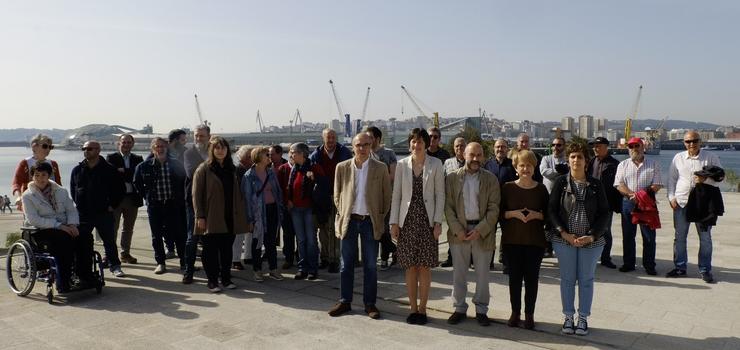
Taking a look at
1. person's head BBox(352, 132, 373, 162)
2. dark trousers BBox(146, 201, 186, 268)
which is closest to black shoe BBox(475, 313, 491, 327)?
person's head BBox(352, 132, 373, 162)

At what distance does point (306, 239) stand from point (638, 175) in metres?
3.84

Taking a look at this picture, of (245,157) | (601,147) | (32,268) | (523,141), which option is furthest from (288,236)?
(601,147)

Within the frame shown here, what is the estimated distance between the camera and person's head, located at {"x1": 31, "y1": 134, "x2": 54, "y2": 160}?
5.36m

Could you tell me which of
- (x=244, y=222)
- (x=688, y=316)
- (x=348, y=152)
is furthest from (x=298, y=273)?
(x=688, y=316)

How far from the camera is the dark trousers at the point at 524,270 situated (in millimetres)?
4020

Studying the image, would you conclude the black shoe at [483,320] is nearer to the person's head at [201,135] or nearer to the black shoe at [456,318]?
the black shoe at [456,318]

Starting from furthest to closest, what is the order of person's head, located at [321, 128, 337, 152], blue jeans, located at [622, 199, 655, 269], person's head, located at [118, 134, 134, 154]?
person's head, located at [118, 134, 134, 154] → blue jeans, located at [622, 199, 655, 269] → person's head, located at [321, 128, 337, 152]

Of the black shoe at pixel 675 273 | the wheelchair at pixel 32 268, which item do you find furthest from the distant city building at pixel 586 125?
the wheelchair at pixel 32 268

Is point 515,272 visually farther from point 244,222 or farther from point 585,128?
point 585,128

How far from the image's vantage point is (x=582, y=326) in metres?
3.91

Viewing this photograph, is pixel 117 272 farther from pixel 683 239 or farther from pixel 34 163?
pixel 683 239

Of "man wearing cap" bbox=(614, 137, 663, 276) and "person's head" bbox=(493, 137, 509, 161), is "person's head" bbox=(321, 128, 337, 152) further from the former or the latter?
"man wearing cap" bbox=(614, 137, 663, 276)

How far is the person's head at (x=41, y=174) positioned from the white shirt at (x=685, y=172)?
639cm

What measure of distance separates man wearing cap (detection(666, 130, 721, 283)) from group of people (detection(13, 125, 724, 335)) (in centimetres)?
1
